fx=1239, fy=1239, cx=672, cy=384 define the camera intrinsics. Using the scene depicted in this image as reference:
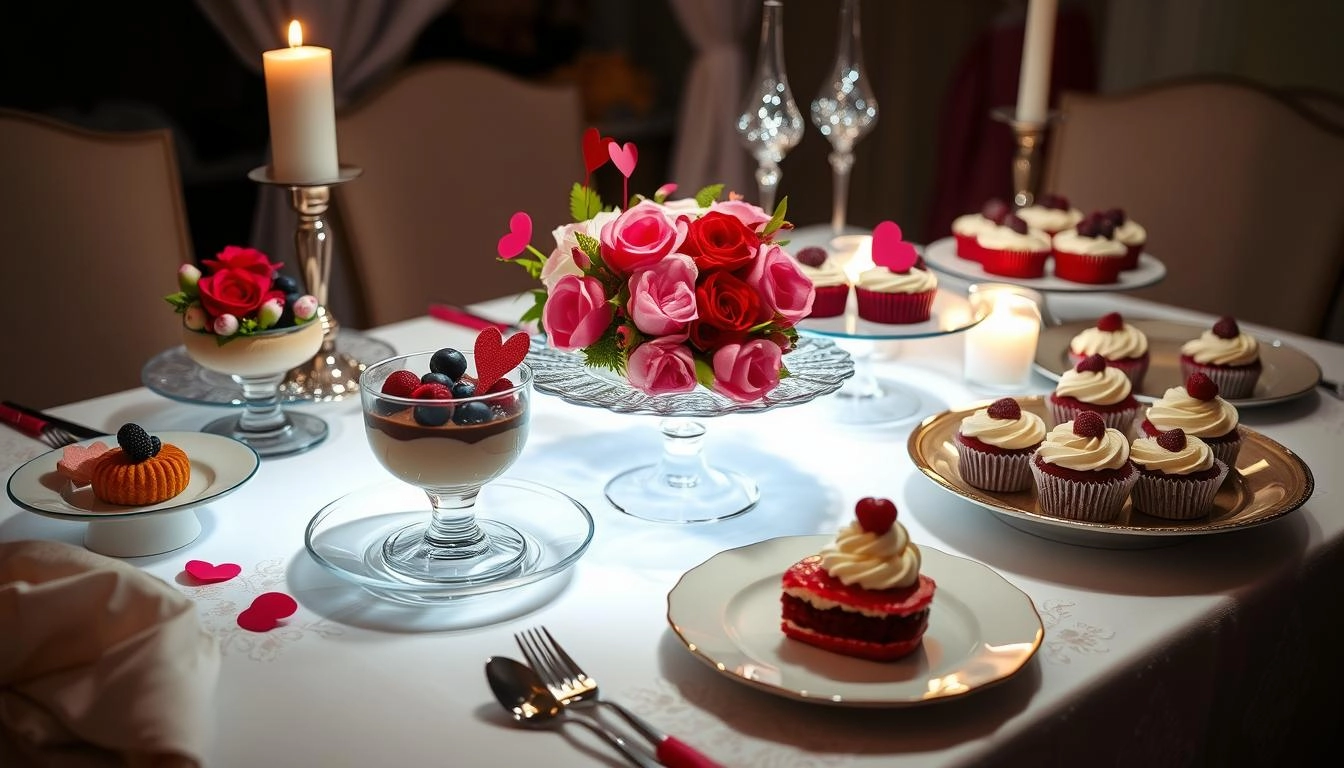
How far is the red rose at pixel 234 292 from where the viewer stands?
141cm

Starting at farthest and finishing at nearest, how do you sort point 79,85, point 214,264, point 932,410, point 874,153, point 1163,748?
1. point 874,153
2. point 79,85
3. point 932,410
4. point 214,264
5. point 1163,748

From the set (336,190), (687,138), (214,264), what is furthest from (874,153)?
(214,264)

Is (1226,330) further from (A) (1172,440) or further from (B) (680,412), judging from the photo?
(B) (680,412)

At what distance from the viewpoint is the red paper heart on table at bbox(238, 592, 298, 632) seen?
1.07 m

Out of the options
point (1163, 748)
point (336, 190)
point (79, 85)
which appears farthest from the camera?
point (79, 85)

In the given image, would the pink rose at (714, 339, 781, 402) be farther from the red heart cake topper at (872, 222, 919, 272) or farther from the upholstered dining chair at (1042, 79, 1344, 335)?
the upholstered dining chair at (1042, 79, 1344, 335)

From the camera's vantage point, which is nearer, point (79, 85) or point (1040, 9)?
point (1040, 9)

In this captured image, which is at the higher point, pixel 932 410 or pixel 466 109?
pixel 466 109

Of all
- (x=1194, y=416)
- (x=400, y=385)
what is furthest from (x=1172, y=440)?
(x=400, y=385)

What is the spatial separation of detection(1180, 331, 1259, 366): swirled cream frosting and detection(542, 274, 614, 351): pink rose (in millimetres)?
840

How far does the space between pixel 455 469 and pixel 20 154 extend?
124 centimetres

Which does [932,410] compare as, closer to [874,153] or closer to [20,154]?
[20,154]

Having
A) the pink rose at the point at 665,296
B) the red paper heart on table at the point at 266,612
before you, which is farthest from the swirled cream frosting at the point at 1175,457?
the red paper heart on table at the point at 266,612

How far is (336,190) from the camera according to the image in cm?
229
